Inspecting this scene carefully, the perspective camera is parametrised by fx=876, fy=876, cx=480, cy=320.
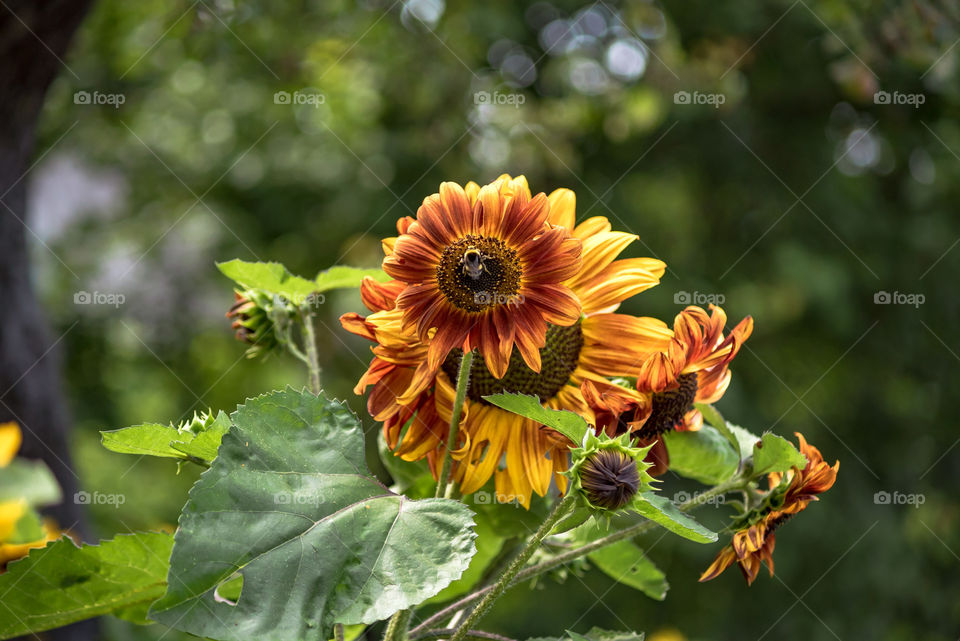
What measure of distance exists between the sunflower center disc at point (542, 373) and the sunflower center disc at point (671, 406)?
66 millimetres

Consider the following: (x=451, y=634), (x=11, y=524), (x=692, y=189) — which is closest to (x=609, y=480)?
(x=451, y=634)

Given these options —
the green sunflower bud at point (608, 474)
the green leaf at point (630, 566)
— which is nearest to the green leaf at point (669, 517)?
the green sunflower bud at point (608, 474)

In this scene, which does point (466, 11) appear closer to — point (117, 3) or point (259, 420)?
point (117, 3)

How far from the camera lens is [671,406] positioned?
494 mm

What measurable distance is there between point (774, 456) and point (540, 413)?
0.51 ft

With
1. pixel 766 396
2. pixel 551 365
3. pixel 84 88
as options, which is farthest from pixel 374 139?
pixel 551 365

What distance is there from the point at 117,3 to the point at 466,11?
3.05 ft

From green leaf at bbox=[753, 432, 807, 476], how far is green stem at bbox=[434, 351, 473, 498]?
0.54 ft

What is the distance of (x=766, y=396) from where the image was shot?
262 centimetres

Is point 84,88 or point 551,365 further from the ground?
point 84,88

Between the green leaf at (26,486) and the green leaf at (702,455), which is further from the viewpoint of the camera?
the green leaf at (26,486)

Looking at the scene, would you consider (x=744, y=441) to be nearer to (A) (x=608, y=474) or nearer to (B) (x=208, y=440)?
(A) (x=608, y=474)

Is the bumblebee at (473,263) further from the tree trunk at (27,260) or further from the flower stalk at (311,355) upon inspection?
the tree trunk at (27,260)

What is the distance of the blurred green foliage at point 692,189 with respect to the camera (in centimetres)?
248
